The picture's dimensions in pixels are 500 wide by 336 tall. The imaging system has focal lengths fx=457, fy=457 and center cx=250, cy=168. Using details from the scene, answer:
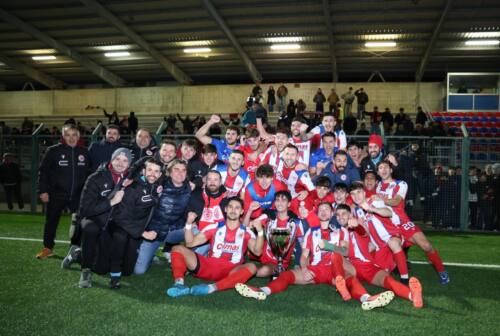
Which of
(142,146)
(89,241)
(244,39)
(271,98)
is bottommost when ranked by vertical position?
(89,241)

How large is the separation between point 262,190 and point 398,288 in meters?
2.13

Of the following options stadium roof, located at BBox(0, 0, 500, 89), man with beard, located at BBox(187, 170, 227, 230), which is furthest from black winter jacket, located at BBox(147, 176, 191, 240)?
stadium roof, located at BBox(0, 0, 500, 89)

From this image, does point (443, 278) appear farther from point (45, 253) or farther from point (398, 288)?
point (45, 253)

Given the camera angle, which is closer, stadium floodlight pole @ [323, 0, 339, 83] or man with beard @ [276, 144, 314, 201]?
man with beard @ [276, 144, 314, 201]

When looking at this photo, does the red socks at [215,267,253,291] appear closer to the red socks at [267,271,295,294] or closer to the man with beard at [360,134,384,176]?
the red socks at [267,271,295,294]

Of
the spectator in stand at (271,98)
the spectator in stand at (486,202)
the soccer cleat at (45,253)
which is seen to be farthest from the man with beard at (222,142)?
the spectator in stand at (271,98)

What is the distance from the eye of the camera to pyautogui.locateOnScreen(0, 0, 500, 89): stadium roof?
62.7 ft

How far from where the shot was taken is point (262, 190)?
6191mm

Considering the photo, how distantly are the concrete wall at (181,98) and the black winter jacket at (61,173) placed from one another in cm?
1854

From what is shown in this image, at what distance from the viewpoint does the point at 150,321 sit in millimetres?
4168

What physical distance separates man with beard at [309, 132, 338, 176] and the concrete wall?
56.9ft

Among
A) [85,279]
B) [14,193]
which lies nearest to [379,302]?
[85,279]

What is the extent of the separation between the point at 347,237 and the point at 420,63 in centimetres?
2000

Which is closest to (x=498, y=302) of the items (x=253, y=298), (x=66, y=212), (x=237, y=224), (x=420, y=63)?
(x=253, y=298)
